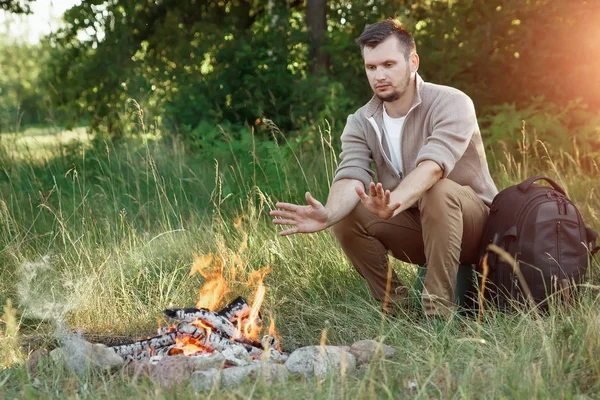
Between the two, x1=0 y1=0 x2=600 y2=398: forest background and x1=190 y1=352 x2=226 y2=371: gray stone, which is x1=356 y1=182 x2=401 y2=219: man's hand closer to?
x1=0 y1=0 x2=600 y2=398: forest background

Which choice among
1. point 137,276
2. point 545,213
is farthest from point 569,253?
point 137,276

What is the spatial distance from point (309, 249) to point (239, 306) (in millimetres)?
1036

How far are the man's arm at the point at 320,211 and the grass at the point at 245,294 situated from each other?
1.62 feet

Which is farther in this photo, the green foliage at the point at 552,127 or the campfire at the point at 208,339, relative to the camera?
the green foliage at the point at 552,127

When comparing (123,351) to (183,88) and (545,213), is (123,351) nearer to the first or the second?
(545,213)

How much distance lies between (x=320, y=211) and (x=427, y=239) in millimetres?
529

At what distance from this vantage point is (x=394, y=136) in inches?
170

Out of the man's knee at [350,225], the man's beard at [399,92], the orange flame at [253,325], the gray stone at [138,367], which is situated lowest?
the orange flame at [253,325]

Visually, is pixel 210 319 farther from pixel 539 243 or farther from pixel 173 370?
pixel 539 243

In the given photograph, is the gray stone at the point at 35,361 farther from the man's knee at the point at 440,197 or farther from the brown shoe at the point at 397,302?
the man's knee at the point at 440,197

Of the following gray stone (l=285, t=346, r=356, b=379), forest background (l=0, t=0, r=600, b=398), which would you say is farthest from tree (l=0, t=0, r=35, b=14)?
gray stone (l=285, t=346, r=356, b=379)

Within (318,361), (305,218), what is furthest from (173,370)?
(305,218)

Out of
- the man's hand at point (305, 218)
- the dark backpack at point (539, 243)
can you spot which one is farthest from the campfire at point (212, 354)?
the dark backpack at point (539, 243)

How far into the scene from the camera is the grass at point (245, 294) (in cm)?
296
